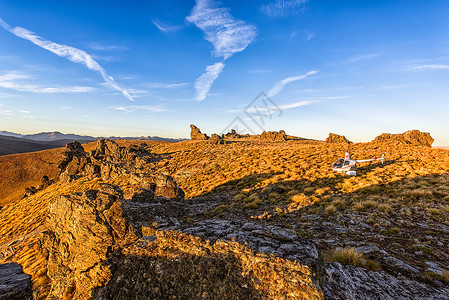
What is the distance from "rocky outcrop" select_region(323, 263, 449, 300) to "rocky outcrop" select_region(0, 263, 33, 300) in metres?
10.5

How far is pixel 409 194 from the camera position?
1271 cm

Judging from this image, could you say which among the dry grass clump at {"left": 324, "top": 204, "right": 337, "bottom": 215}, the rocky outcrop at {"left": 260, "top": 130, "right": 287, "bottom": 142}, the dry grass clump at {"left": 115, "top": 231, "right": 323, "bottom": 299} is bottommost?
the dry grass clump at {"left": 324, "top": 204, "right": 337, "bottom": 215}

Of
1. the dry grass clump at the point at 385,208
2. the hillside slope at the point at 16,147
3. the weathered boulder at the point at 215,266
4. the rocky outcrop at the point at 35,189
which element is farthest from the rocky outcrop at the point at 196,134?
the hillside slope at the point at 16,147

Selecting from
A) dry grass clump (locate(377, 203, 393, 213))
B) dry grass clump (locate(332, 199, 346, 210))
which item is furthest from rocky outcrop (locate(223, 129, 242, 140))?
dry grass clump (locate(377, 203, 393, 213))

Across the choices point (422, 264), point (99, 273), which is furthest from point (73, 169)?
point (422, 264)

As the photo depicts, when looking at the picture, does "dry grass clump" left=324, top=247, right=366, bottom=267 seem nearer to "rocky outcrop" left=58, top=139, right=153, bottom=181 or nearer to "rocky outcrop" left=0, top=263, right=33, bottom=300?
"rocky outcrop" left=0, top=263, right=33, bottom=300

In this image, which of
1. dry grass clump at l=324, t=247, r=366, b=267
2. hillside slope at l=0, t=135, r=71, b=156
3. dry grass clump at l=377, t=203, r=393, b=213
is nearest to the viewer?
dry grass clump at l=324, t=247, r=366, b=267

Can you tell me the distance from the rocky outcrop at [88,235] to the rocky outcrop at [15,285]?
1468 mm

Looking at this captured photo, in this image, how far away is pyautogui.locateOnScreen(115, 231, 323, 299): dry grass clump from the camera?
3.64m

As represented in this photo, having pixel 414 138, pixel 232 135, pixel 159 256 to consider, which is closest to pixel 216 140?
pixel 232 135

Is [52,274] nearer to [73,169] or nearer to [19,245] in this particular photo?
[19,245]

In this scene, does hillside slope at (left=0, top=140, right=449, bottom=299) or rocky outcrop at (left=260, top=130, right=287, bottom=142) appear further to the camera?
rocky outcrop at (left=260, top=130, right=287, bottom=142)

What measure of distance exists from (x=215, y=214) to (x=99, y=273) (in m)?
7.42

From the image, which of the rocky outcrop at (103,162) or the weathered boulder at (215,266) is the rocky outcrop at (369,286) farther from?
the rocky outcrop at (103,162)
